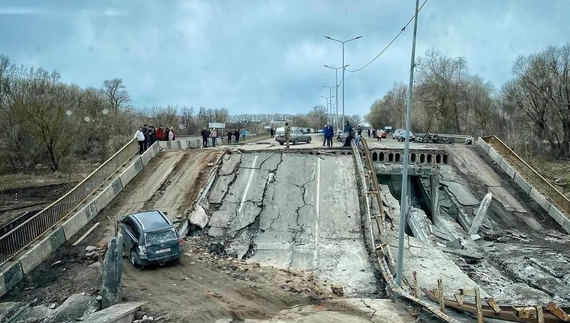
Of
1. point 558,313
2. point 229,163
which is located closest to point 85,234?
point 229,163

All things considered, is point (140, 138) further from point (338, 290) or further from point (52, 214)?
point (338, 290)

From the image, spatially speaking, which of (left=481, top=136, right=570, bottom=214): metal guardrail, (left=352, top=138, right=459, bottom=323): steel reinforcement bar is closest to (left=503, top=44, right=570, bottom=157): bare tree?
(left=481, top=136, right=570, bottom=214): metal guardrail

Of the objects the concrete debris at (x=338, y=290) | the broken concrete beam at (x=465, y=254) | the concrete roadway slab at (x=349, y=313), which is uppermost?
the concrete roadway slab at (x=349, y=313)

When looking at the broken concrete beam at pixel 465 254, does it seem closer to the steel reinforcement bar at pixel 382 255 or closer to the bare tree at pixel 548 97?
the steel reinforcement bar at pixel 382 255

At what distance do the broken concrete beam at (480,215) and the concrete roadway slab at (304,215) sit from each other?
6.67m

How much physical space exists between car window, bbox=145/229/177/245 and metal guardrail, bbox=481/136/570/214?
2046 cm

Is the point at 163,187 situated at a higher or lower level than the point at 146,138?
lower

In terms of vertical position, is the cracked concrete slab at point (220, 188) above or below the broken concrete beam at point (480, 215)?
above

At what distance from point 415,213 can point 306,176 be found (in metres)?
6.59

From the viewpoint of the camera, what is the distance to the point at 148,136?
26828 mm

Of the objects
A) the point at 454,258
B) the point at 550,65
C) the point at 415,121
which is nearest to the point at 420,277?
the point at 454,258

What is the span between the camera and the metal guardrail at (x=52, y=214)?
15.2 meters

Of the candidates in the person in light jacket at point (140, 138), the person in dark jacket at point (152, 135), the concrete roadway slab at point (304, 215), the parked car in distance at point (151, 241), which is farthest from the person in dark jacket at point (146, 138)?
the parked car in distance at point (151, 241)

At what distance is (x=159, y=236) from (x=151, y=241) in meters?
0.30
